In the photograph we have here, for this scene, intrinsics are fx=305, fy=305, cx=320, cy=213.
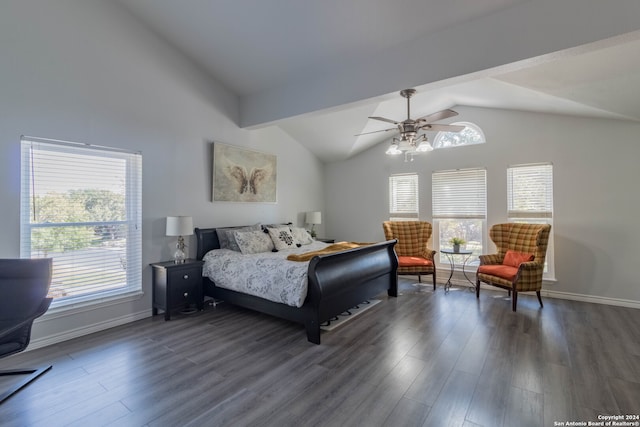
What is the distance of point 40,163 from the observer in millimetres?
3174

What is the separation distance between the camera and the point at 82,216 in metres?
3.49

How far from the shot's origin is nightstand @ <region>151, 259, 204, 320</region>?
152 inches

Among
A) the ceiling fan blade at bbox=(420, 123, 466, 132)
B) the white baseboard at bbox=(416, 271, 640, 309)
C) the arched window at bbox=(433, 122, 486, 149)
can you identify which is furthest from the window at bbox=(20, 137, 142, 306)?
the white baseboard at bbox=(416, 271, 640, 309)

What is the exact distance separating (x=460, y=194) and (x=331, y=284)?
3.53m

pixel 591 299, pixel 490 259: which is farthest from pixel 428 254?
pixel 591 299

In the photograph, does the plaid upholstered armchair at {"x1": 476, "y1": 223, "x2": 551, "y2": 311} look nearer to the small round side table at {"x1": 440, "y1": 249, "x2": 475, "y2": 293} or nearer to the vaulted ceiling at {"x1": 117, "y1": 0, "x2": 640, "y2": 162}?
the small round side table at {"x1": 440, "y1": 249, "x2": 475, "y2": 293}

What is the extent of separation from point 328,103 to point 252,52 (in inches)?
49.0

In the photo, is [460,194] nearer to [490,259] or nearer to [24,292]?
[490,259]

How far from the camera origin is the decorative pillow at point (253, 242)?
4543 mm

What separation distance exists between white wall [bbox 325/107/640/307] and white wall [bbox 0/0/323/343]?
4285 millimetres

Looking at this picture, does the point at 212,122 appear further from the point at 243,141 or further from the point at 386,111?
the point at 386,111

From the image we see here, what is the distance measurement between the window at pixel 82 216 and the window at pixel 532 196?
5.72m

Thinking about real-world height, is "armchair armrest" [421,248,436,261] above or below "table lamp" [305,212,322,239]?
below

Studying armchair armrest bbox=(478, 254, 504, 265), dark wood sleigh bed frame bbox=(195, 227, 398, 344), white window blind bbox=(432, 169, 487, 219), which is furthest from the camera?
white window blind bbox=(432, 169, 487, 219)
